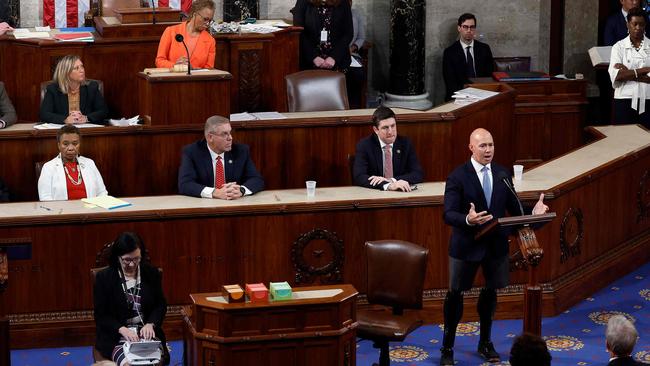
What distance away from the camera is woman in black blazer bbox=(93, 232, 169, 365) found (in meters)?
8.11

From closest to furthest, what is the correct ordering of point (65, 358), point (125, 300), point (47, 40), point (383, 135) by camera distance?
point (125, 300) → point (65, 358) → point (383, 135) → point (47, 40)

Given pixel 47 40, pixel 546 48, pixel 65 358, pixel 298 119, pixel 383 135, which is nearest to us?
pixel 65 358

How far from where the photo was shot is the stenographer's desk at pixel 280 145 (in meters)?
10.6

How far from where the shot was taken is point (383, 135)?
10.1m

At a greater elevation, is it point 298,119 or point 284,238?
point 298,119

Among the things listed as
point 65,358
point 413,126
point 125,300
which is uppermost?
point 413,126

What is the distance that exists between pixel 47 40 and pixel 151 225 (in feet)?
11.0

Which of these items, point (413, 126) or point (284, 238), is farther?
point (413, 126)

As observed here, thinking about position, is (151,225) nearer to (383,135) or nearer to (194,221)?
(194,221)

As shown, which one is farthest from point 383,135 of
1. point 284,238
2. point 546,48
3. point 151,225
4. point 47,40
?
point 546,48

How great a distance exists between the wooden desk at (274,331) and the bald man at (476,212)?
3.58 ft

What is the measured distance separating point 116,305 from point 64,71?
3.39m

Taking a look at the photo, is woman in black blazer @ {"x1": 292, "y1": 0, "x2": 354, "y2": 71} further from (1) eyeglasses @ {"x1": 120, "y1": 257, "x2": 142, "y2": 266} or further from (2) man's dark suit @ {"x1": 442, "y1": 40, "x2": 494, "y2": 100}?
(1) eyeglasses @ {"x1": 120, "y1": 257, "x2": 142, "y2": 266}

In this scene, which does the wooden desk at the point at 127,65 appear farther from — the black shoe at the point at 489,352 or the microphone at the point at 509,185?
the microphone at the point at 509,185
